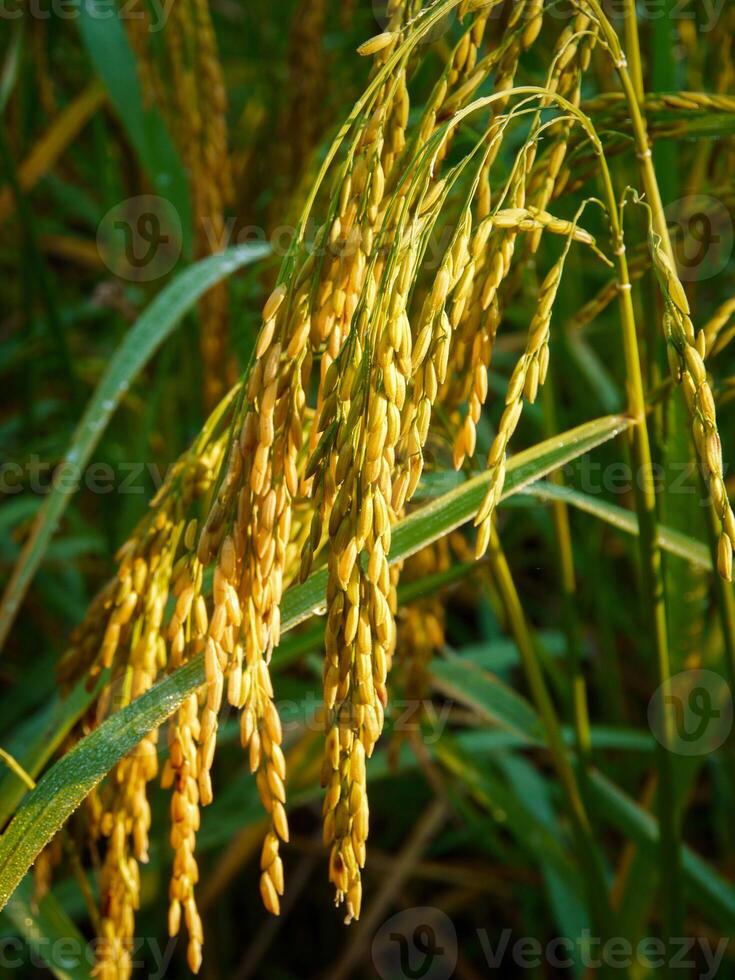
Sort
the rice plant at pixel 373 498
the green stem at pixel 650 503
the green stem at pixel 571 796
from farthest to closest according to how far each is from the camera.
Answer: the green stem at pixel 571 796, the green stem at pixel 650 503, the rice plant at pixel 373 498

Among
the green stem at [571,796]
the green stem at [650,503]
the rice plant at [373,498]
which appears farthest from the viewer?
the green stem at [571,796]

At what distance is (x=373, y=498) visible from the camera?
511 millimetres

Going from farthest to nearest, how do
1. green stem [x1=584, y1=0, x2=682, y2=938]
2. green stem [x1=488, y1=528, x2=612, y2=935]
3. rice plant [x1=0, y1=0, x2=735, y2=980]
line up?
green stem [x1=488, y1=528, x2=612, y2=935], green stem [x1=584, y1=0, x2=682, y2=938], rice plant [x1=0, y1=0, x2=735, y2=980]

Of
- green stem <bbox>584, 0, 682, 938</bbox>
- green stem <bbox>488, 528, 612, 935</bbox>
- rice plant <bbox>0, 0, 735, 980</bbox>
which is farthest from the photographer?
green stem <bbox>488, 528, 612, 935</bbox>

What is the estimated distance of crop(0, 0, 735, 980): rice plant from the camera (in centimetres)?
56

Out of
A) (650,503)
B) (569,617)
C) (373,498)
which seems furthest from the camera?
(569,617)

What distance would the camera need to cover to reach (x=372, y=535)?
20.0 inches

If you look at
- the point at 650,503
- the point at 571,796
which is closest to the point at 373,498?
the point at 650,503

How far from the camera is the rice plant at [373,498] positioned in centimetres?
56

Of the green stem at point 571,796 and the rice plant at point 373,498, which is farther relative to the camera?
the green stem at point 571,796

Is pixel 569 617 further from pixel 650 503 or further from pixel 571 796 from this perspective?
pixel 650 503

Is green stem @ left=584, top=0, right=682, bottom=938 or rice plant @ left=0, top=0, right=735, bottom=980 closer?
rice plant @ left=0, top=0, right=735, bottom=980

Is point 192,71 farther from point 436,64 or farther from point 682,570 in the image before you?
point 682,570

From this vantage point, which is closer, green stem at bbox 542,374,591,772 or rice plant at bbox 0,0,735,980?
rice plant at bbox 0,0,735,980
